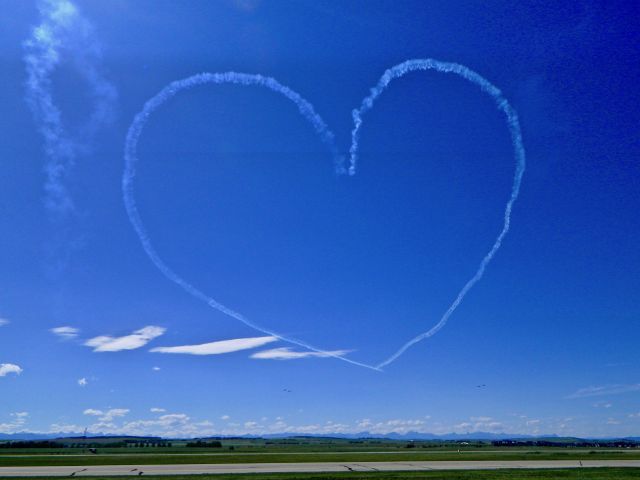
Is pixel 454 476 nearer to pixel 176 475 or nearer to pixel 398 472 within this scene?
pixel 398 472

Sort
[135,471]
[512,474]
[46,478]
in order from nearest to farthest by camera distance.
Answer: [46,478]
[512,474]
[135,471]

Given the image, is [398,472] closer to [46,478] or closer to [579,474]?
[579,474]

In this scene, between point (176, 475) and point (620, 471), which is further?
point (620, 471)

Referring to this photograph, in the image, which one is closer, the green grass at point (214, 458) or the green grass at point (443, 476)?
the green grass at point (443, 476)

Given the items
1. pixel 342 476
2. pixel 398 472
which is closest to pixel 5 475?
pixel 342 476

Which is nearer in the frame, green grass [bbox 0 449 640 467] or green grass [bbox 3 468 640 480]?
green grass [bbox 3 468 640 480]

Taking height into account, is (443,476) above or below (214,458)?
above

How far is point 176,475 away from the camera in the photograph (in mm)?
49188

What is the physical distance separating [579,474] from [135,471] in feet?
153

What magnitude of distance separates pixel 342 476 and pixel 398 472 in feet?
25.5

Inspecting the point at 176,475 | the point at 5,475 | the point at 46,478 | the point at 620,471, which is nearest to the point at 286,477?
the point at 176,475

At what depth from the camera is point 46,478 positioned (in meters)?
46.3

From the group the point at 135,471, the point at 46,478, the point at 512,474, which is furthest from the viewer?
the point at 135,471

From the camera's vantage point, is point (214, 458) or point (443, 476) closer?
point (443, 476)
